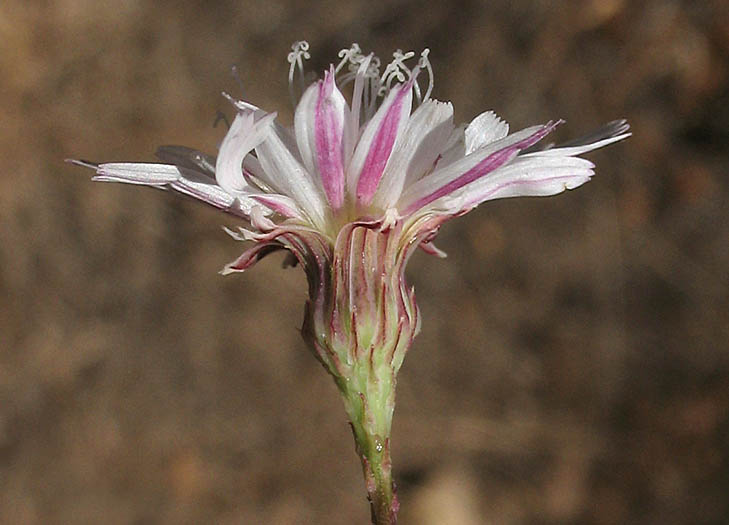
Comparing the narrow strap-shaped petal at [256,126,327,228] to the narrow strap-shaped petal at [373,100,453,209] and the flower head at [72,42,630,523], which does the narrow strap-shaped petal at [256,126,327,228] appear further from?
the narrow strap-shaped petal at [373,100,453,209]

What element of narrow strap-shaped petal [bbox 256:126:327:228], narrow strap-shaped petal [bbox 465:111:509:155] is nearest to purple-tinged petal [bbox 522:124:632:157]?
narrow strap-shaped petal [bbox 465:111:509:155]

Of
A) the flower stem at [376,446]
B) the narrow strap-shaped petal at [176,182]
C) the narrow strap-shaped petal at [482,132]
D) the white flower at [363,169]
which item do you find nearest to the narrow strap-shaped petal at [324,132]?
the white flower at [363,169]

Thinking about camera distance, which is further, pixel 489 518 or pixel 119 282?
pixel 119 282

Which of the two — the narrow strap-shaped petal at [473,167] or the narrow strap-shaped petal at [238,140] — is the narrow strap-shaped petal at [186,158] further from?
the narrow strap-shaped petal at [473,167]

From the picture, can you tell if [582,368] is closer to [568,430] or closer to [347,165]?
[568,430]

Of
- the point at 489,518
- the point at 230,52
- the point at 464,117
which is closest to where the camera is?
the point at 489,518

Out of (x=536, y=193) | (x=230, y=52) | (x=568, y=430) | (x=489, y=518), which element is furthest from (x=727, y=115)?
(x=536, y=193)

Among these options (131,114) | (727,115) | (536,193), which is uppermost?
(131,114)
